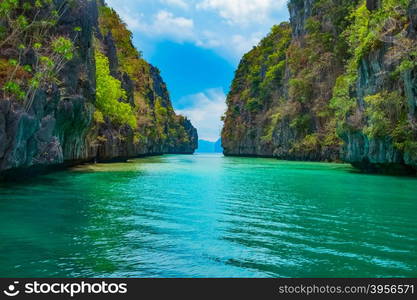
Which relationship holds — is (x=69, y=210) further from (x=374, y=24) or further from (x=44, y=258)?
(x=374, y=24)

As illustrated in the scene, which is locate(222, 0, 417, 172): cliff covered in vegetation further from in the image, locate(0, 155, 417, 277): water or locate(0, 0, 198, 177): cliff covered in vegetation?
locate(0, 0, 198, 177): cliff covered in vegetation

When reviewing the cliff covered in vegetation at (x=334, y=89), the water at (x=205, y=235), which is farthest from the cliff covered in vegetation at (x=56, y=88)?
the cliff covered in vegetation at (x=334, y=89)

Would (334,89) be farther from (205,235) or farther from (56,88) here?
(205,235)

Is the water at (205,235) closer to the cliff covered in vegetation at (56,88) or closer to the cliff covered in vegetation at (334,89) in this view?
the cliff covered in vegetation at (56,88)

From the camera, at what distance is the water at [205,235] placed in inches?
248

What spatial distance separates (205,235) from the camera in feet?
28.5

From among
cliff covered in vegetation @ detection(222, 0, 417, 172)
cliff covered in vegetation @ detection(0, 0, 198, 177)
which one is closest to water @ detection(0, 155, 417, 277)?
cliff covered in vegetation @ detection(0, 0, 198, 177)

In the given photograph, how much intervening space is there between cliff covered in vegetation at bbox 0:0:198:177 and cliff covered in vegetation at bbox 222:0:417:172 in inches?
738

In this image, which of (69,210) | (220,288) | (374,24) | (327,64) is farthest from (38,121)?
(327,64)

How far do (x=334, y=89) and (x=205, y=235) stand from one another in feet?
116

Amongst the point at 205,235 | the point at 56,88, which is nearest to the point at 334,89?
the point at 56,88

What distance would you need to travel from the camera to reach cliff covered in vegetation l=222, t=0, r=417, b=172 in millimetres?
23797

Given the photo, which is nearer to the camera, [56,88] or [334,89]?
[56,88]

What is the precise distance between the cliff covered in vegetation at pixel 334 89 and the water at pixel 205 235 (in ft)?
33.7
